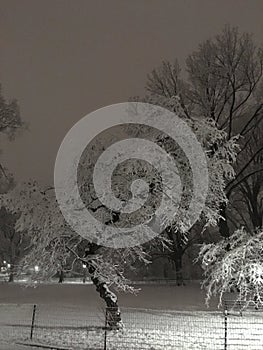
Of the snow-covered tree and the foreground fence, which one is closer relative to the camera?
the foreground fence

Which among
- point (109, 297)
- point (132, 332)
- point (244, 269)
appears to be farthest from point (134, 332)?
point (244, 269)

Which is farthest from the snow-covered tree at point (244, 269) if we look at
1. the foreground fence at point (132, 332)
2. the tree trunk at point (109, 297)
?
the tree trunk at point (109, 297)

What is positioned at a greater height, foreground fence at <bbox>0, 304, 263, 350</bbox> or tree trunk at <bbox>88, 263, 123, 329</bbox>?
tree trunk at <bbox>88, 263, 123, 329</bbox>

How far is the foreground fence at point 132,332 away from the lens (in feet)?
33.7

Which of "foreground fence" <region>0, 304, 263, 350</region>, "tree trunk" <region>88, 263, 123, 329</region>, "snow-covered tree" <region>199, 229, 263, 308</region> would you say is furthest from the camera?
"snow-covered tree" <region>199, 229, 263, 308</region>

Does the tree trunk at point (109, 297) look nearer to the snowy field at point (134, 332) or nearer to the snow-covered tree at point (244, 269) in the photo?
the snowy field at point (134, 332)

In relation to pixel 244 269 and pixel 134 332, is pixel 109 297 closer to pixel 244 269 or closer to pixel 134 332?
pixel 134 332

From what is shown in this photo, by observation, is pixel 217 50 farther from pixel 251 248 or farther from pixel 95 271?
pixel 95 271

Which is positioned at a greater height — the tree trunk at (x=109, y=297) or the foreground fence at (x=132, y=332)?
the tree trunk at (x=109, y=297)

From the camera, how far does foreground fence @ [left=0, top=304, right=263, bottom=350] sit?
33.7 ft

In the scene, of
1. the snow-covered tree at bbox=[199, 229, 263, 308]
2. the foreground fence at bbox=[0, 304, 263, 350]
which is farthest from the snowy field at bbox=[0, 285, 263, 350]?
the snow-covered tree at bbox=[199, 229, 263, 308]

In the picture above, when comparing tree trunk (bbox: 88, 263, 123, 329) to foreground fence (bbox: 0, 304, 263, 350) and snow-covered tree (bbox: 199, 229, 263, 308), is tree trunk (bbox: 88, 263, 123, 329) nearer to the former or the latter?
foreground fence (bbox: 0, 304, 263, 350)

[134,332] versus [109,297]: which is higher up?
[109,297]

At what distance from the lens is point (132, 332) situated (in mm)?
11477
